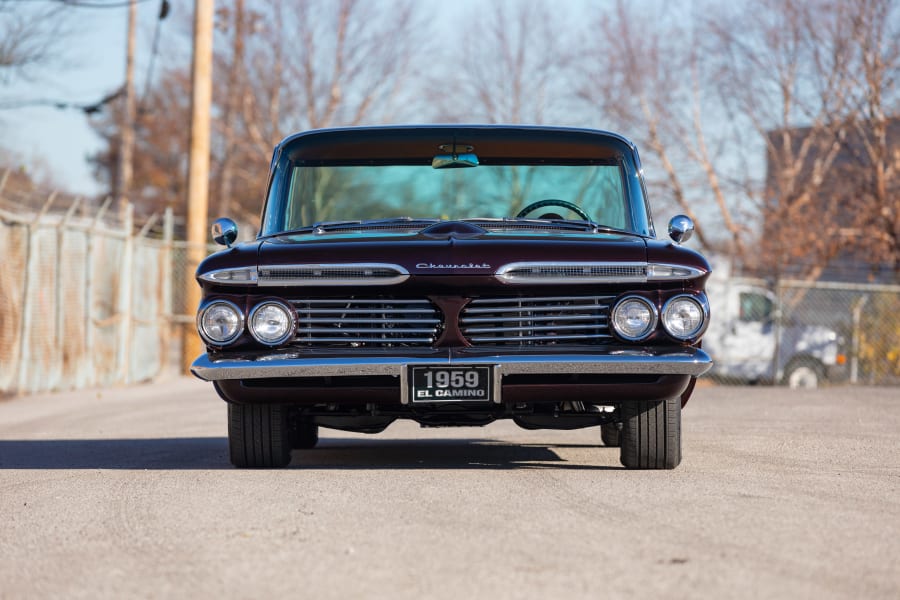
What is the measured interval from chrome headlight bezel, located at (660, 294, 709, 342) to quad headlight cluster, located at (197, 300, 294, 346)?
1747mm

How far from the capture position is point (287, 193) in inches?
302

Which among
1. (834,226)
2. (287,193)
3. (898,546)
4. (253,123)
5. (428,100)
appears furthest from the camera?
(253,123)

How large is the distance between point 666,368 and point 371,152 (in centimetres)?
244

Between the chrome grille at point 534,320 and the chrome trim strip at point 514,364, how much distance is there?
17cm

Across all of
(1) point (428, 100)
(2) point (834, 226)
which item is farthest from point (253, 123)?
(2) point (834, 226)

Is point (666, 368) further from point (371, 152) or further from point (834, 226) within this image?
point (834, 226)

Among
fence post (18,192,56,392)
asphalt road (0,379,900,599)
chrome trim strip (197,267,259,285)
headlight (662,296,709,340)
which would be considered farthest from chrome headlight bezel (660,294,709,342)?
fence post (18,192,56,392)

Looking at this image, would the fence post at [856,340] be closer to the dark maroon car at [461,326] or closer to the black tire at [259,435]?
the dark maroon car at [461,326]

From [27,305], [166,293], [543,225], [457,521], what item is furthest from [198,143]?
[457,521]

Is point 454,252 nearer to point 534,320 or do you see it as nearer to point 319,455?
point 534,320

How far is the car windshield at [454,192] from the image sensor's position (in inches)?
301

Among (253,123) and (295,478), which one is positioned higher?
(253,123)

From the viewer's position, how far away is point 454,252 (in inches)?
245

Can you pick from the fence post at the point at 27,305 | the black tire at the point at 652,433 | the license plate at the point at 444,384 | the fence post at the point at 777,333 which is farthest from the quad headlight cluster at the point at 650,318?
the fence post at the point at 777,333
